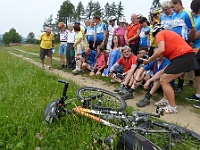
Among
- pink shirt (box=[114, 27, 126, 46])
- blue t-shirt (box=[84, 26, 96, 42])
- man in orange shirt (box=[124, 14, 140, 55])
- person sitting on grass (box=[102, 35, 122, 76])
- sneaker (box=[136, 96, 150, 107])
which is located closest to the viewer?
sneaker (box=[136, 96, 150, 107])

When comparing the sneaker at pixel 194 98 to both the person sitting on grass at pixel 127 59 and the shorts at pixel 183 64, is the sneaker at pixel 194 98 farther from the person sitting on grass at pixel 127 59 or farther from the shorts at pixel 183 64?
the person sitting on grass at pixel 127 59

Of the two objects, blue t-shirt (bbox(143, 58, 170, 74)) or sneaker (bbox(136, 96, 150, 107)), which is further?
blue t-shirt (bbox(143, 58, 170, 74))

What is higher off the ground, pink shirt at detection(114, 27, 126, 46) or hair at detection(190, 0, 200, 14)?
hair at detection(190, 0, 200, 14)

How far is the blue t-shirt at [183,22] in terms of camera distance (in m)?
5.57

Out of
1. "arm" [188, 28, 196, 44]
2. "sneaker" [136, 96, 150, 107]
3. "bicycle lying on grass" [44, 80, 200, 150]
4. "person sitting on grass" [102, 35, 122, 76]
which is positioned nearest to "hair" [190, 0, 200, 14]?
"arm" [188, 28, 196, 44]

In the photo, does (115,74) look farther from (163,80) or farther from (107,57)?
(163,80)

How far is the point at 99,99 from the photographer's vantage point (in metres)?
4.17

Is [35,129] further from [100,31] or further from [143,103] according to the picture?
Answer: [100,31]

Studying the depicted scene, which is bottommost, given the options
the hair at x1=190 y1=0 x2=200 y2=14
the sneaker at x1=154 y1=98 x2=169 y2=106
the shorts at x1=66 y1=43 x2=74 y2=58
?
the sneaker at x1=154 y1=98 x2=169 y2=106

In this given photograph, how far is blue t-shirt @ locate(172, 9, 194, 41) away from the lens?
18.3ft

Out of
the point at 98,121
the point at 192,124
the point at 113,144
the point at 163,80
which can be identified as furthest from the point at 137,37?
the point at 113,144

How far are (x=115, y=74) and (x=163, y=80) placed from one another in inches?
110

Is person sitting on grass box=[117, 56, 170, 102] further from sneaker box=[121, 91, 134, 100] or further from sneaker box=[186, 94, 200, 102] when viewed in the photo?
sneaker box=[186, 94, 200, 102]

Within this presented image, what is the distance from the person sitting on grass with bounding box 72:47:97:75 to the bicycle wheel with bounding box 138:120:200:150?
6653 millimetres
